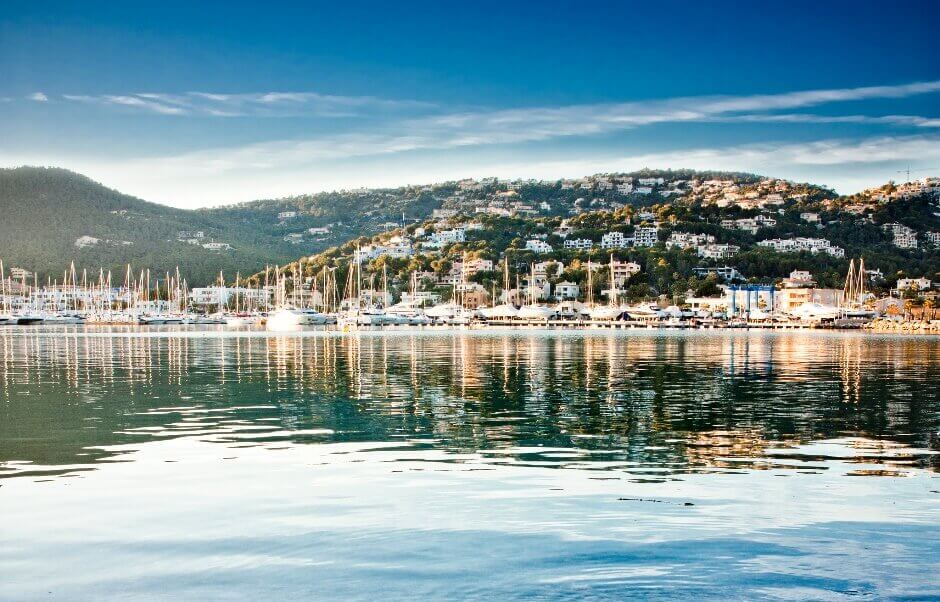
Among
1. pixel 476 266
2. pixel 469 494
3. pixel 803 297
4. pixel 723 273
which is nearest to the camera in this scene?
pixel 469 494

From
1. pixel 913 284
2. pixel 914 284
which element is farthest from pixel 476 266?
pixel 914 284

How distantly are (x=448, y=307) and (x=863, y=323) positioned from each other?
58.9 m

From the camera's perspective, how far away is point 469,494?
11508 millimetres

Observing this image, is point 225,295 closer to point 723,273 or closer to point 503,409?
point 723,273

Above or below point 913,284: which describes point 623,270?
above

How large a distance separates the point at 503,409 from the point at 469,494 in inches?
402

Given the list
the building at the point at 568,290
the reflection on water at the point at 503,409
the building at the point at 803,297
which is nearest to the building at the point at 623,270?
the building at the point at 568,290

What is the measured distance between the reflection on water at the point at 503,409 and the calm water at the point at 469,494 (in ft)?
0.43

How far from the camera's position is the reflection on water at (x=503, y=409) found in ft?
50.7

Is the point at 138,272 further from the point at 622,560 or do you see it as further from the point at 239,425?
the point at 622,560

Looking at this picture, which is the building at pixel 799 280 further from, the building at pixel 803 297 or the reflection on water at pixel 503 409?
the reflection on water at pixel 503 409

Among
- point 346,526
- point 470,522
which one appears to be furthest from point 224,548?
point 470,522

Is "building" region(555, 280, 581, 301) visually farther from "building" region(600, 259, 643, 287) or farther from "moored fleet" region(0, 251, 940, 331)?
"building" region(600, 259, 643, 287)

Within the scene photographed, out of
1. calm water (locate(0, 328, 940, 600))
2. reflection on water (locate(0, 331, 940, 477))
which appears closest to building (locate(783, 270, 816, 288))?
reflection on water (locate(0, 331, 940, 477))
